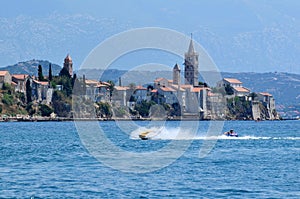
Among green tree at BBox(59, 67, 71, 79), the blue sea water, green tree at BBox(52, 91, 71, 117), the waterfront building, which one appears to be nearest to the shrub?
the waterfront building

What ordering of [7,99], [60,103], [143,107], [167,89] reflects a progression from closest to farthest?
[7,99]
[60,103]
[143,107]
[167,89]

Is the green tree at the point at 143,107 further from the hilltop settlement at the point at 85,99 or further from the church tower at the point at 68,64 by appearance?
the church tower at the point at 68,64

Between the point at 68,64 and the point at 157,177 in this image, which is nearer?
Result: the point at 157,177

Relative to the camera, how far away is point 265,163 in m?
47.8

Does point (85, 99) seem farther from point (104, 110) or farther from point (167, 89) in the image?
point (167, 89)

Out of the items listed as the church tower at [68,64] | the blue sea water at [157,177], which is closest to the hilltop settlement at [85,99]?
the church tower at [68,64]

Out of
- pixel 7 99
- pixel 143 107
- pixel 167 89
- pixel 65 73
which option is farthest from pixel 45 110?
pixel 167 89

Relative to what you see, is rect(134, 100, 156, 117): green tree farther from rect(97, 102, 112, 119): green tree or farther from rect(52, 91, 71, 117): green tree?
rect(52, 91, 71, 117): green tree

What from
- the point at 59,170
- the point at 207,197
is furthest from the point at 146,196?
the point at 59,170

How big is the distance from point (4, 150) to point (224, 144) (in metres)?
17.8

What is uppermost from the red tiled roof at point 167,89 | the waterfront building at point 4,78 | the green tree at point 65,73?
the green tree at point 65,73

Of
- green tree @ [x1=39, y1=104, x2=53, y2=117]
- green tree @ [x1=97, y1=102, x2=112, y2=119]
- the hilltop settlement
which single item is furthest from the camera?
green tree @ [x1=97, y1=102, x2=112, y2=119]

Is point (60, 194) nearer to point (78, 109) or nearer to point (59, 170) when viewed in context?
point (59, 170)

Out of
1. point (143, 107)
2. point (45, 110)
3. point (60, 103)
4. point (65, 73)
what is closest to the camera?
point (45, 110)
